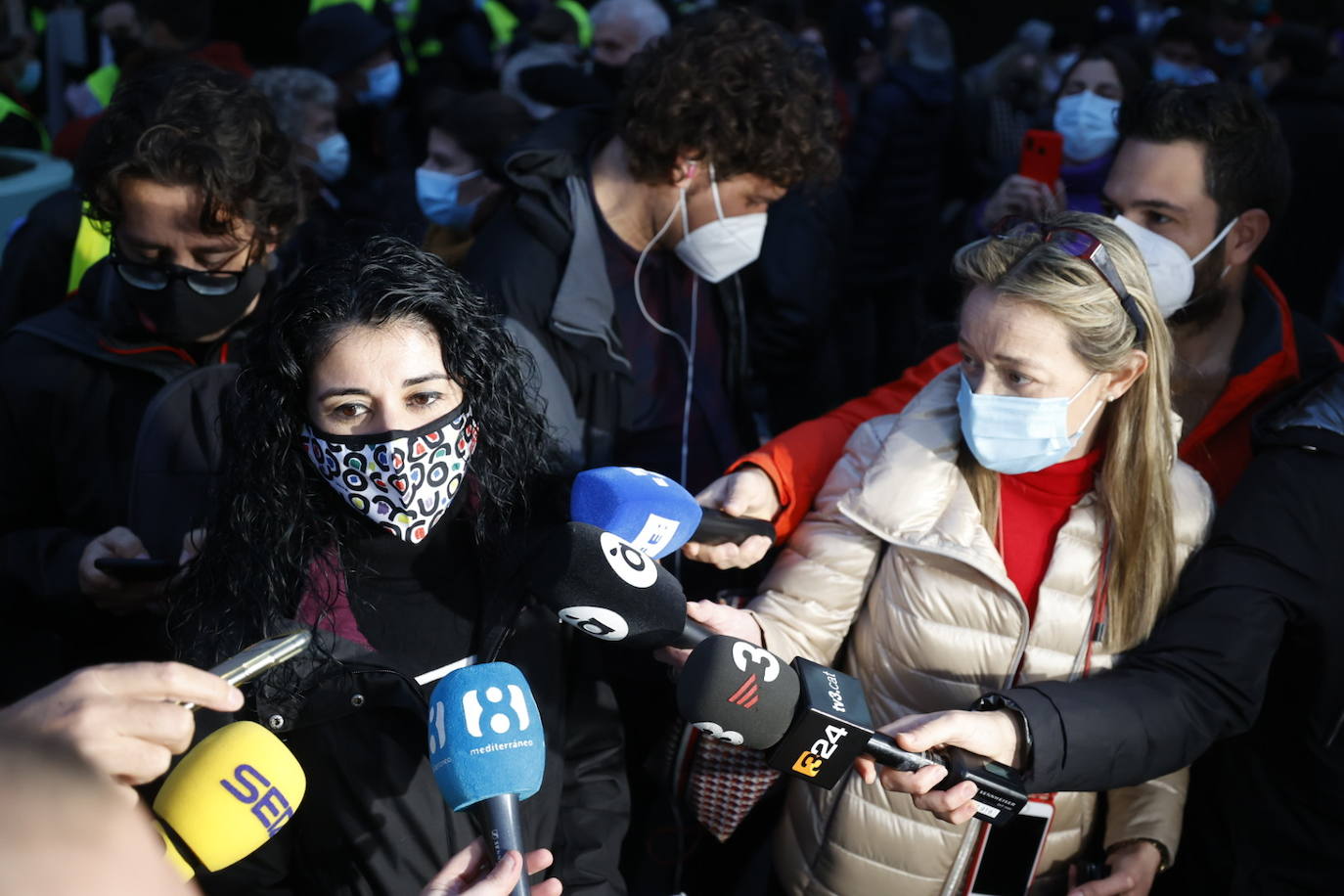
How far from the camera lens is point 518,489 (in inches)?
82.8

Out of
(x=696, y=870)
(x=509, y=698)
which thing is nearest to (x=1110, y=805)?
(x=696, y=870)

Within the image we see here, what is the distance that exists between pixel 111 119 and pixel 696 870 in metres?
2.09

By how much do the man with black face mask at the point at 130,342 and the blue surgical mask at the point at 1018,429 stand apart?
1467 millimetres

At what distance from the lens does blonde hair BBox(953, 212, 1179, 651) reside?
6.84 ft

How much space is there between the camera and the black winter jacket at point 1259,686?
6.55ft

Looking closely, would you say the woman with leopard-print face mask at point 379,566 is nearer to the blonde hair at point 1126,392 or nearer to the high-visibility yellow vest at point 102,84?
the blonde hair at point 1126,392

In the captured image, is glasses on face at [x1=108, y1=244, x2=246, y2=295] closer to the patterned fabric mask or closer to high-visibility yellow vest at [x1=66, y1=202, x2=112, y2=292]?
the patterned fabric mask

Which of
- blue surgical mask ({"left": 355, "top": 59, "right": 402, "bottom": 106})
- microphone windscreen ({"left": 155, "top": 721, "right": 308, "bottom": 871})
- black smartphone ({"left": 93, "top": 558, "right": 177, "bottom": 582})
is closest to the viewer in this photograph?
microphone windscreen ({"left": 155, "top": 721, "right": 308, "bottom": 871})

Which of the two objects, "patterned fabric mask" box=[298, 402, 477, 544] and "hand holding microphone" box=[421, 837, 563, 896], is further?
"patterned fabric mask" box=[298, 402, 477, 544]

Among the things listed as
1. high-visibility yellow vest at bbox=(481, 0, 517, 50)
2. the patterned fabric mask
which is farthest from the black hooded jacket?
high-visibility yellow vest at bbox=(481, 0, 517, 50)

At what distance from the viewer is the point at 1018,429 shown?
2133 mm

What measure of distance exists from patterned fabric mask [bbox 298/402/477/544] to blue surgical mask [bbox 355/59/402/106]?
5471mm

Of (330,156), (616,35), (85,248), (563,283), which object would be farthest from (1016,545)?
(616,35)

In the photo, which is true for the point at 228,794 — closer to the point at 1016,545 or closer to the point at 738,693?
the point at 738,693
